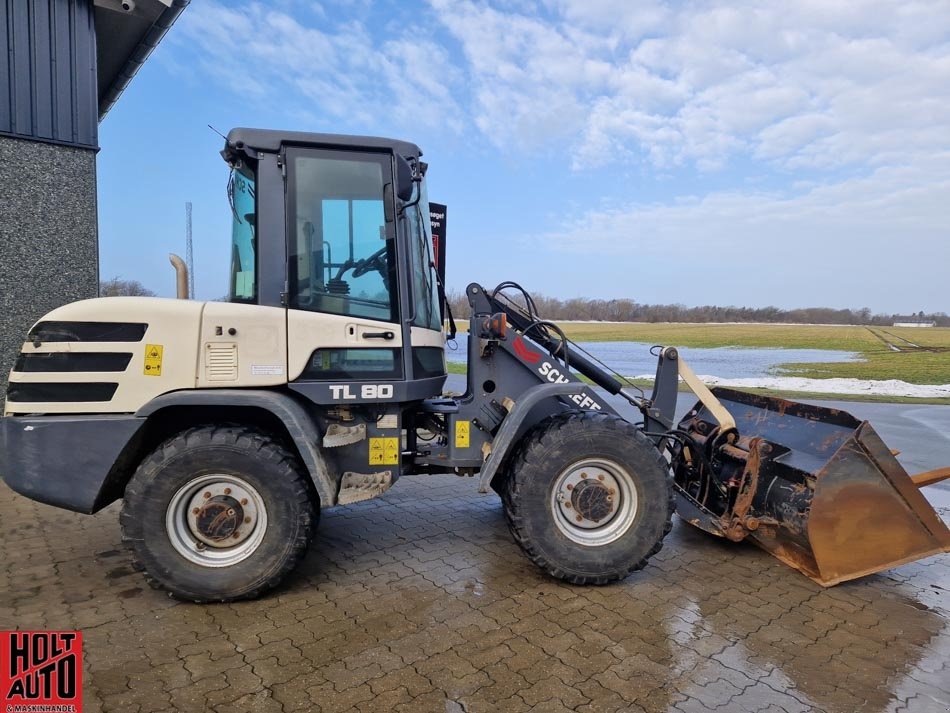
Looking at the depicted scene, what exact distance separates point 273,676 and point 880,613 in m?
3.43

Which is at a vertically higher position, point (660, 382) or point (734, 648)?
point (660, 382)

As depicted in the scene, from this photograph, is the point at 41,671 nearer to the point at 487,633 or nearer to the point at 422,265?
the point at 487,633

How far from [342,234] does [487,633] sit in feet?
8.24

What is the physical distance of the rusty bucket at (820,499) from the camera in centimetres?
363

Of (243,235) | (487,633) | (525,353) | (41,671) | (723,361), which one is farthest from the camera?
(723,361)

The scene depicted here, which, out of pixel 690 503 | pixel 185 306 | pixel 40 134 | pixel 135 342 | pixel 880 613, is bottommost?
pixel 880 613

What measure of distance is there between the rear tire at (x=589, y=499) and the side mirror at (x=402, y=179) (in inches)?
69.9

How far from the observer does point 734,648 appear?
3.04 meters

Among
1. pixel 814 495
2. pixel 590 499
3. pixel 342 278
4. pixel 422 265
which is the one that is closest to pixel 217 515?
pixel 342 278

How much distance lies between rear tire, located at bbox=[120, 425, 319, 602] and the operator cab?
0.54m

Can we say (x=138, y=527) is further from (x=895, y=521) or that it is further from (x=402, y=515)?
(x=895, y=521)

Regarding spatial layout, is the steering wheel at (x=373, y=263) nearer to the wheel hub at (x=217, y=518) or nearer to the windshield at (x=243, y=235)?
the windshield at (x=243, y=235)

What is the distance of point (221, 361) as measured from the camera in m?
3.45

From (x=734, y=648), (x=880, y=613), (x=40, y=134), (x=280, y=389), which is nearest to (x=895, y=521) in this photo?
(x=880, y=613)
